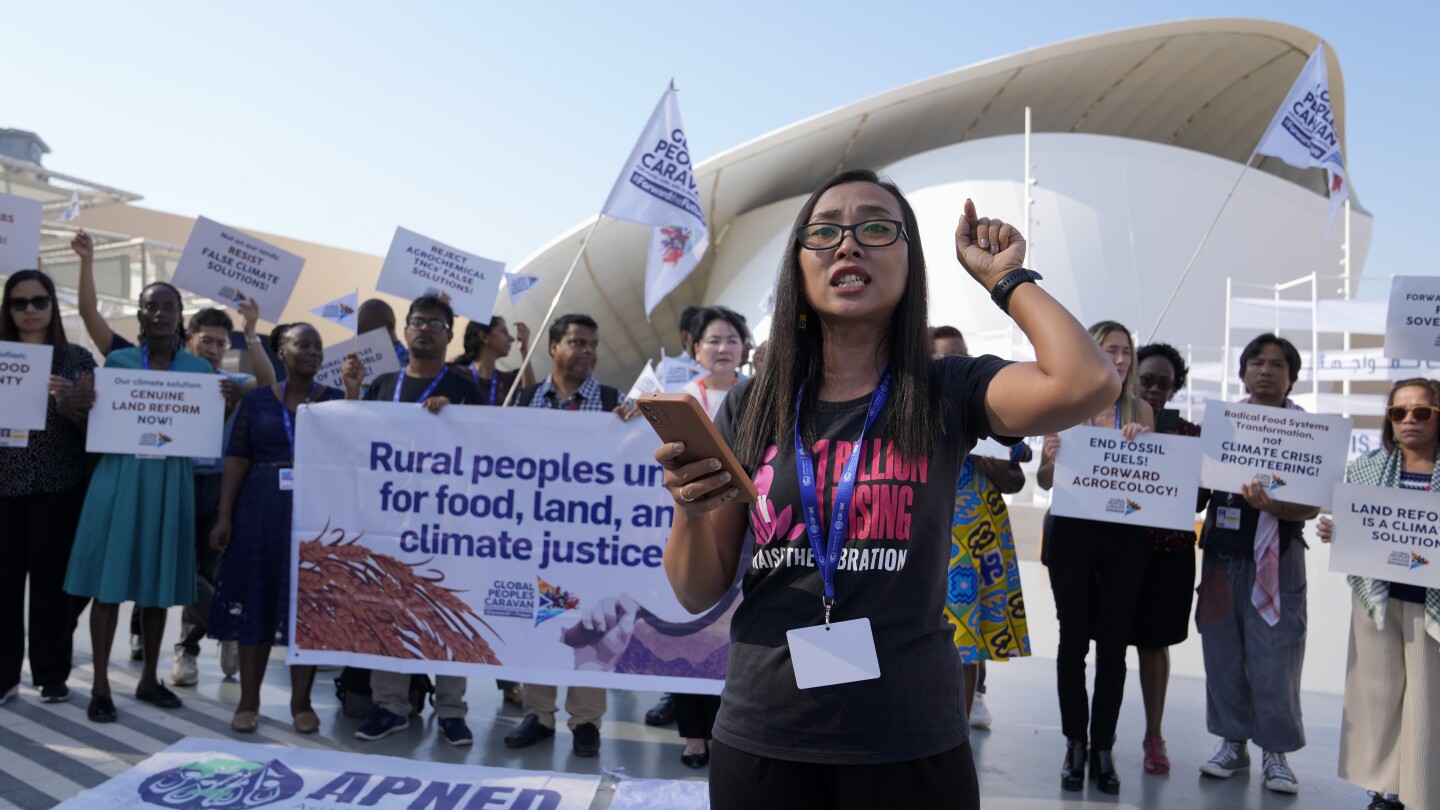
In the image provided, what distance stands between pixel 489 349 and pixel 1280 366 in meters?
4.37

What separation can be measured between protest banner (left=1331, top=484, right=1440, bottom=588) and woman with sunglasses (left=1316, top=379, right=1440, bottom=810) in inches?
3.1

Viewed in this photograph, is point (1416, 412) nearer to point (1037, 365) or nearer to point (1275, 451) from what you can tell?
point (1275, 451)

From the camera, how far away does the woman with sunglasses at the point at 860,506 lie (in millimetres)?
1433

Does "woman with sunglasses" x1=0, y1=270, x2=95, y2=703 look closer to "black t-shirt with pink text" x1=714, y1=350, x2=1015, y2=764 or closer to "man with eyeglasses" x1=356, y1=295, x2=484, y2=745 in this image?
"man with eyeglasses" x1=356, y1=295, x2=484, y2=745

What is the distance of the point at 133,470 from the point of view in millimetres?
4547

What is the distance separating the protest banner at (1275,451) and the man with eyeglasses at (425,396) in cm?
323

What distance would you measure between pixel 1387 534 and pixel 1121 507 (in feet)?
2.95

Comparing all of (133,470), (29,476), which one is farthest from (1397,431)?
(29,476)

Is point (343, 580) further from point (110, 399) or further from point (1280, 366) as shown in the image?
point (1280, 366)

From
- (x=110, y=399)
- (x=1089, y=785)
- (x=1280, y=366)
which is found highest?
(x=1280, y=366)

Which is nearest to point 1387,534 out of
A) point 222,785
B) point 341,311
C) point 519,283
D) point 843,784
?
point 843,784

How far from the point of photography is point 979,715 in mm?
4852

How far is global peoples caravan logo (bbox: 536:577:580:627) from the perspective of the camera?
428 cm

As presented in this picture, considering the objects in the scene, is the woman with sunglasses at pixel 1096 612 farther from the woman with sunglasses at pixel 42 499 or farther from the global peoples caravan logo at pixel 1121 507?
the woman with sunglasses at pixel 42 499
